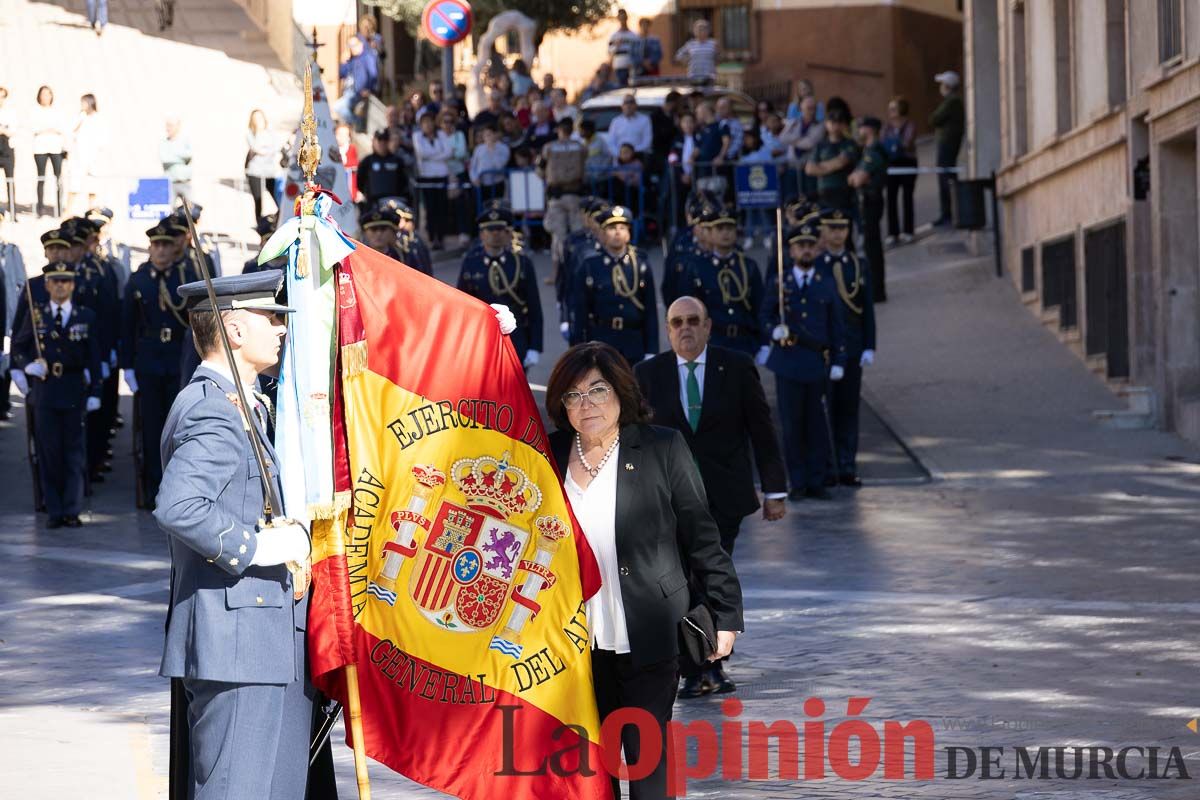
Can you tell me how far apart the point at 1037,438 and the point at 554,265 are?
32.7ft

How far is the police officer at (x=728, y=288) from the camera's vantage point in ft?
53.1

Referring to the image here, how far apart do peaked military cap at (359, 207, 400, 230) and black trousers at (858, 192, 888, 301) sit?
818cm

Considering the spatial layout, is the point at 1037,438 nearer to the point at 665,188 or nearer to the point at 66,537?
the point at 66,537

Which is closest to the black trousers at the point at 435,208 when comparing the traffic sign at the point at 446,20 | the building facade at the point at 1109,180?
the traffic sign at the point at 446,20

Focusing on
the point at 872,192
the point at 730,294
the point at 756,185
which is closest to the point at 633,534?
the point at 730,294

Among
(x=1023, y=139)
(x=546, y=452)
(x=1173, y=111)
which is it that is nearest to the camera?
(x=546, y=452)

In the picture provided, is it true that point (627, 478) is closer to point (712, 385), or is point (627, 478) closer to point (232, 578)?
point (232, 578)

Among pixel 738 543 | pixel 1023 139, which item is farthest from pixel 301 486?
pixel 1023 139

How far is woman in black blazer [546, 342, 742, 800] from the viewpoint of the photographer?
6.45m

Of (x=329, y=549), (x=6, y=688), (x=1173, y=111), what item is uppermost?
(x=1173, y=111)

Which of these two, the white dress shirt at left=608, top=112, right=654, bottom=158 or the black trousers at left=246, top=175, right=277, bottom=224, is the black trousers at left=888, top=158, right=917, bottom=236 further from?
the black trousers at left=246, top=175, right=277, bottom=224

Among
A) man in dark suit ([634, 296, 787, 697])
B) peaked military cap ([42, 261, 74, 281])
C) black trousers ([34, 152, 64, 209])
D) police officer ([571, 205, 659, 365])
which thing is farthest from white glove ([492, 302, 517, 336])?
black trousers ([34, 152, 64, 209])

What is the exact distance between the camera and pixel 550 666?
6398 millimetres

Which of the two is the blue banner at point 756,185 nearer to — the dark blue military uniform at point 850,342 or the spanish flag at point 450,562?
the dark blue military uniform at point 850,342
